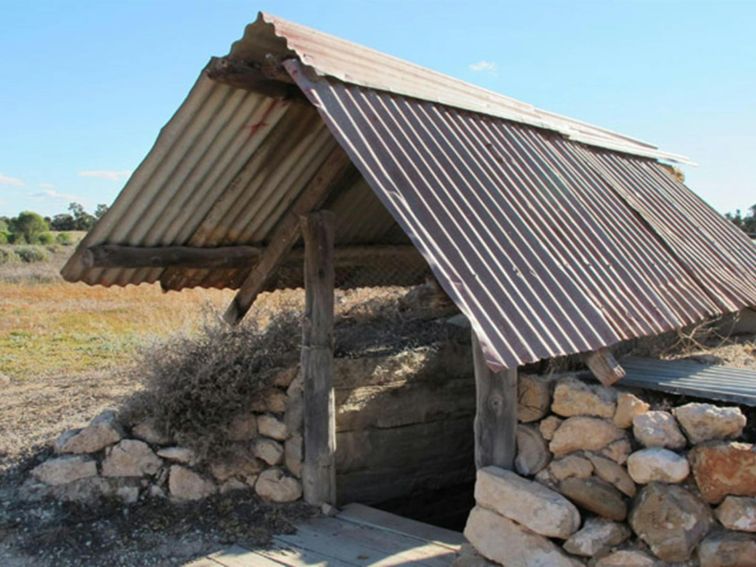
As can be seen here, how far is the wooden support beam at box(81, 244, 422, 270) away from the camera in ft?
18.0

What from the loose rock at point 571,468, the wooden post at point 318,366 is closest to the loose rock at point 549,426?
the loose rock at point 571,468

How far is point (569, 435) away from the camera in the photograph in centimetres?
411

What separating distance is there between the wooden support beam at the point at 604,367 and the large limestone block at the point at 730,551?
93 centimetres

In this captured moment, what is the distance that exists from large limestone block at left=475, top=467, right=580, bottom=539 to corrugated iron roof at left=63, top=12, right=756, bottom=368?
2.62ft

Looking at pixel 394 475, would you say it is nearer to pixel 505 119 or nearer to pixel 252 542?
pixel 252 542

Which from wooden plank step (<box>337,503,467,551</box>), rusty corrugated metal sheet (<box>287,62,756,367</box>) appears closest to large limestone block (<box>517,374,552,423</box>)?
Result: rusty corrugated metal sheet (<box>287,62,756,367</box>)

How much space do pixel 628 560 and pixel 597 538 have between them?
178 mm

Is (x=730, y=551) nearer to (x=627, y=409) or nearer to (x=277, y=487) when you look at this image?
(x=627, y=409)

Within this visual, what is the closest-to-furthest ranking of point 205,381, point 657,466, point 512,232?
1. point 657,466
2. point 512,232
3. point 205,381

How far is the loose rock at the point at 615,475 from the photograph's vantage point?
3.94 metres

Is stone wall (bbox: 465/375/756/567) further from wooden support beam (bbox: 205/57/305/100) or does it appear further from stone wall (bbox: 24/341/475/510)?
wooden support beam (bbox: 205/57/305/100)

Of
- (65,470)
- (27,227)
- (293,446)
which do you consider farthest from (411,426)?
(27,227)

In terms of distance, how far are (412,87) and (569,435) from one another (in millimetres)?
2636

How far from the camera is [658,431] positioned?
388 cm
